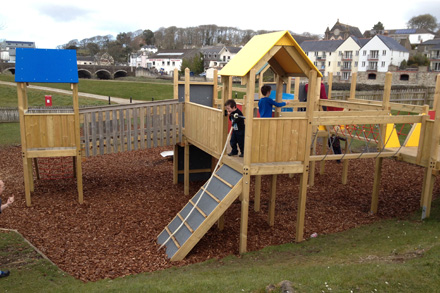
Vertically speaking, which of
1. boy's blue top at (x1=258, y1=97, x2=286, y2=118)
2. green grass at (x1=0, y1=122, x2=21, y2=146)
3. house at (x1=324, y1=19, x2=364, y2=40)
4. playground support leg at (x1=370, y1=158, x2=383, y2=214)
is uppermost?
house at (x1=324, y1=19, x2=364, y2=40)

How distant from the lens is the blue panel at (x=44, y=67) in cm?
988

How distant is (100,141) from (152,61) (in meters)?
116

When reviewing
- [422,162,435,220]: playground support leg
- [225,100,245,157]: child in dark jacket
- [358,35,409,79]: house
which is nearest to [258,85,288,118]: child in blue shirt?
[225,100,245,157]: child in dark jacket

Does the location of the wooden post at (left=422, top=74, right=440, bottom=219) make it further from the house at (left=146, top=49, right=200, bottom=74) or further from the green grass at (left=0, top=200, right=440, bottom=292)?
the house at (left=146, top=49, right=200, bottom=74)

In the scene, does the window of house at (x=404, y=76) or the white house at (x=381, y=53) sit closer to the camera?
the window of house at (x=404, y=76)

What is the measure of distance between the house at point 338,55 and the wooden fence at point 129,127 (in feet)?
240

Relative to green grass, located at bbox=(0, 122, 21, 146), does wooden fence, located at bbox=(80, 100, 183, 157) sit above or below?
above

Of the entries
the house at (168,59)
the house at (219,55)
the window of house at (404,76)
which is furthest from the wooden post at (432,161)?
the house at (168,59)

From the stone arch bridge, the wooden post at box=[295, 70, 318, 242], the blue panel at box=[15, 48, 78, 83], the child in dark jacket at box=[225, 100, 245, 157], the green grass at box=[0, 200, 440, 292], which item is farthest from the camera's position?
the stone arch bridge

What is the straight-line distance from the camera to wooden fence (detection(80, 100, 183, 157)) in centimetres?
1067

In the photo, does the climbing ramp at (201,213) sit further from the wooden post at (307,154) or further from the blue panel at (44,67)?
the blue panel at (44,67)

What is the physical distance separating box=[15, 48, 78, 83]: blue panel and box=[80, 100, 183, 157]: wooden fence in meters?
1.07

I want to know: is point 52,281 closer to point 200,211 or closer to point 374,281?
point 200,211

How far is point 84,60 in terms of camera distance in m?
114
